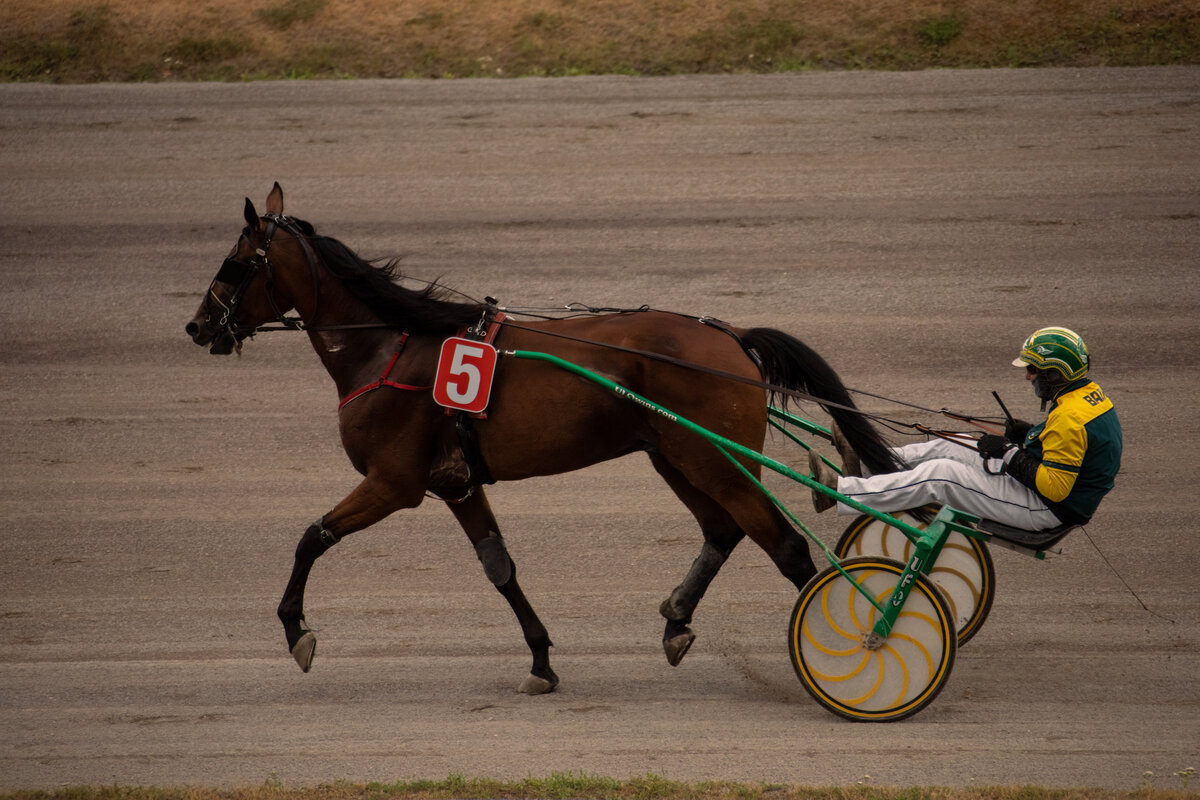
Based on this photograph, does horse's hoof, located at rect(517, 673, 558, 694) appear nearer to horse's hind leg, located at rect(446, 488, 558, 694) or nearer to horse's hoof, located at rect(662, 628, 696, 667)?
horse's hind leg, located at rect(446, 488, 558, 694)

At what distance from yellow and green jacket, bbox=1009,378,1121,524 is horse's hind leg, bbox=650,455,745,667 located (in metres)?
1.39

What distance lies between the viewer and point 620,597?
6625mm

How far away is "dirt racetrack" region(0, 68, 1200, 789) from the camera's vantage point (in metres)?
5.10

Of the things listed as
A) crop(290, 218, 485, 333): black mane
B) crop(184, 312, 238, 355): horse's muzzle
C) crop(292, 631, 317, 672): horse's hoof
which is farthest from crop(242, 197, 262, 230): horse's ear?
crop(292, 631, 317, 672): horse's hoof

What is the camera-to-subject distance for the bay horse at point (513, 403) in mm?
5500

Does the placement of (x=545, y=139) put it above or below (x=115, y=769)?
above

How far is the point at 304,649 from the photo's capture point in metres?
5.51

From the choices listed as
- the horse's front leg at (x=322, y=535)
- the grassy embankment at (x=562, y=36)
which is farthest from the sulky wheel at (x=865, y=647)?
the grassy embankment at (x=562, y=36)

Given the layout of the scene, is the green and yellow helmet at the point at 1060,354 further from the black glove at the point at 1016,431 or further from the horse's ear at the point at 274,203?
the horse's ear at the point at 274,203

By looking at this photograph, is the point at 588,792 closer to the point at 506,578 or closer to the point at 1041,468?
the point at 506,578

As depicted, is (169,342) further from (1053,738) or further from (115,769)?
(1053,738)

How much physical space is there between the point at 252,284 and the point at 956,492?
10.8ft

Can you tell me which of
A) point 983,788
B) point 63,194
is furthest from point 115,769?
point 63,194

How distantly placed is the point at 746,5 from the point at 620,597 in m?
9.66
